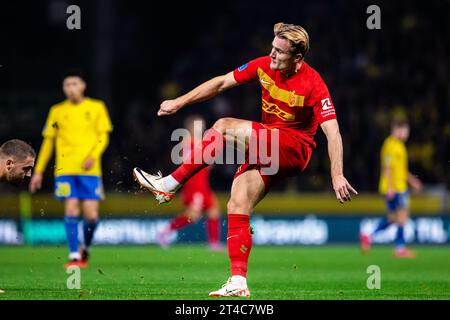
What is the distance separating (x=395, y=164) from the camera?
16.1 metres

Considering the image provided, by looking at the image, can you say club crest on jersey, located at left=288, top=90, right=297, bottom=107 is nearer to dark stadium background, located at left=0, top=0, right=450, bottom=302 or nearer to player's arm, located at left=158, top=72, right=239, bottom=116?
player's arm, located at left=158, top=72, right=239, bottom=116

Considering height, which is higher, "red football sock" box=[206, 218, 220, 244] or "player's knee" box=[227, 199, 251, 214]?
"red football sock" box=[206, 218, 220, 244]

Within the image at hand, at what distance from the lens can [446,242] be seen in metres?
18.2

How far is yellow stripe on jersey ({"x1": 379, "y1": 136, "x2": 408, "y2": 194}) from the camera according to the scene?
634 inches

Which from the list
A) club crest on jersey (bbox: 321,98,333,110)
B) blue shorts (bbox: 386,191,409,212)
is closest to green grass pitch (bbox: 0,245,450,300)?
blue shorts (bbox: 386,191,409,212)

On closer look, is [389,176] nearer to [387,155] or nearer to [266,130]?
[387,155]

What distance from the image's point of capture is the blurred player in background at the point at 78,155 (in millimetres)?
12211

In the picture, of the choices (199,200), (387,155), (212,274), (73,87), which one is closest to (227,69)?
(199,200)

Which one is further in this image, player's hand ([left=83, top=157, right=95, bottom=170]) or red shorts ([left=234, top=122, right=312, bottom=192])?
player's hand ([left=83, top=157, right=95, bottom=170])

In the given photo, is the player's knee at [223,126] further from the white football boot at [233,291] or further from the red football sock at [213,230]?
the red football sock at [213,230]

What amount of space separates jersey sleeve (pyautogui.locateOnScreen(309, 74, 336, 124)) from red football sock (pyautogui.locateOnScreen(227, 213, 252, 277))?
3.49ft

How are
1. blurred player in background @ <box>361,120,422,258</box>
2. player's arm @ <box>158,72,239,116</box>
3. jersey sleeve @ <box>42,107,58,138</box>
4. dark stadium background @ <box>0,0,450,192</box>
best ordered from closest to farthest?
1. player's arm @ <box>158,72,239,116</box>
2. jersey sleeve @ <box>42,107,58,138</box>
3. blurred player in background @ <box>361,120,422,258</box>
4. dark stadium background @ <box>0,0,450,192</box>

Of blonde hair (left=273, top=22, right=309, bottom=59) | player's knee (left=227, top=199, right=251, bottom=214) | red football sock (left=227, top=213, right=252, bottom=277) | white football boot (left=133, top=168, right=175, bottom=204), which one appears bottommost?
red football sock (left=227, top=213, right=252, bottom=277)
